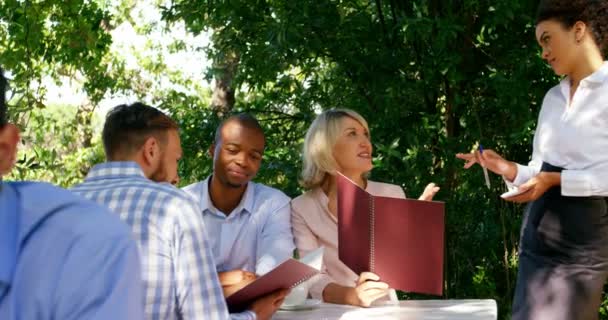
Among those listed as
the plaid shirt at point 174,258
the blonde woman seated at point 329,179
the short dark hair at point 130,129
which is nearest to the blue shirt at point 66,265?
the plaid shirt at point 174,258

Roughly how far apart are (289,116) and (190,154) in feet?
2.30

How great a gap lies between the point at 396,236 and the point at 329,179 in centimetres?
96

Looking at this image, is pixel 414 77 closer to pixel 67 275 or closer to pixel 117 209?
pixel 117 209

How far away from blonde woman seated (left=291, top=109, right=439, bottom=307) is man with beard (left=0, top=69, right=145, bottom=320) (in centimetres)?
296

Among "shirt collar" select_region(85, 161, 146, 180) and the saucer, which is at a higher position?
"shirt collar" select_region(85, 161, 146, 180)

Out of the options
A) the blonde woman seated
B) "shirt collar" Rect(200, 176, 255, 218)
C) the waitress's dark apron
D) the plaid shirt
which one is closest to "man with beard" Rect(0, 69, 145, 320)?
the plaid shirt

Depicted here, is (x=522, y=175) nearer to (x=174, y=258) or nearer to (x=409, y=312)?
(x=409, y=312)

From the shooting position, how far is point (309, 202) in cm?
420

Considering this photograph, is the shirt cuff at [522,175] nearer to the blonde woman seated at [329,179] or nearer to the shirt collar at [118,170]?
the blonde woman seated at [329,179]

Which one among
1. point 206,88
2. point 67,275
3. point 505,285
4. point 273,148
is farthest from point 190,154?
point 206,88

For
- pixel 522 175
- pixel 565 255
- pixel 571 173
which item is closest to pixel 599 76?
pixel 571 173

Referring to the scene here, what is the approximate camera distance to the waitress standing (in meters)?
3.33

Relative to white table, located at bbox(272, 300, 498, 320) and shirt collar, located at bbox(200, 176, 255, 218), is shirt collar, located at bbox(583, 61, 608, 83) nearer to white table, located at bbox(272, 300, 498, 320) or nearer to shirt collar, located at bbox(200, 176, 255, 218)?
white table, located at bbox(272, 300, 498, 320)

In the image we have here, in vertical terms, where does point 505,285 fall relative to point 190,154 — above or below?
below
